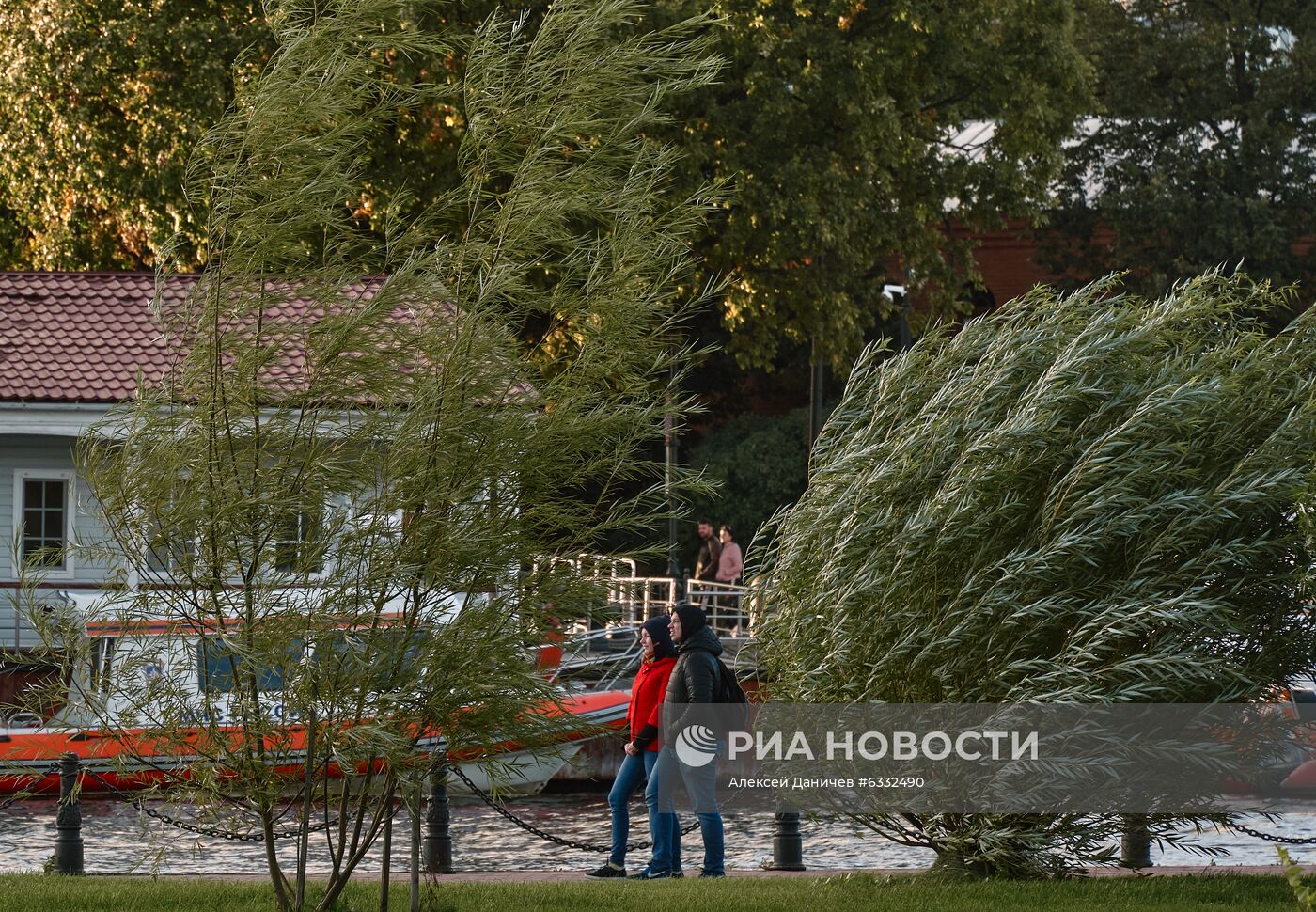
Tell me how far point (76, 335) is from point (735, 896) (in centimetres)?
1508

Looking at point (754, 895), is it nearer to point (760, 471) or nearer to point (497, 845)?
point (497, 845)

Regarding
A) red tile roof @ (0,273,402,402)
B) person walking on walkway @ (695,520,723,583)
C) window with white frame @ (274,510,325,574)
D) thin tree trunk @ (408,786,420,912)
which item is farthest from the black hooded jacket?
person walking on walkway @ (695,520,723,583)

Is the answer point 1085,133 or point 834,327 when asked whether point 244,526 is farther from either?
point 1085,133

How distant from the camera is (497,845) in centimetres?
1470

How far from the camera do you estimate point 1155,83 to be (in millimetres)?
37344

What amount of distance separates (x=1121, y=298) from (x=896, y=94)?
19.6m

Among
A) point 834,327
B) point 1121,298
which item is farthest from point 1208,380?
point 834,327

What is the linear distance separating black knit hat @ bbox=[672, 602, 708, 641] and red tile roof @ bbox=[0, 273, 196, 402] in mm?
→ 11586

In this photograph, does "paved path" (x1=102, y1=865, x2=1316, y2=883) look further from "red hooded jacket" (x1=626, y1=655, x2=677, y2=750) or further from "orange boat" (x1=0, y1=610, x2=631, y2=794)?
"orange boat" (x1=0, y1=610, x2=631, y2=794)

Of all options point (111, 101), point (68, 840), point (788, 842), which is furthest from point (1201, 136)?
point (68, 840)

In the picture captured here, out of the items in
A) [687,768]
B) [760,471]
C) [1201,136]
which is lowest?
[687,768]
